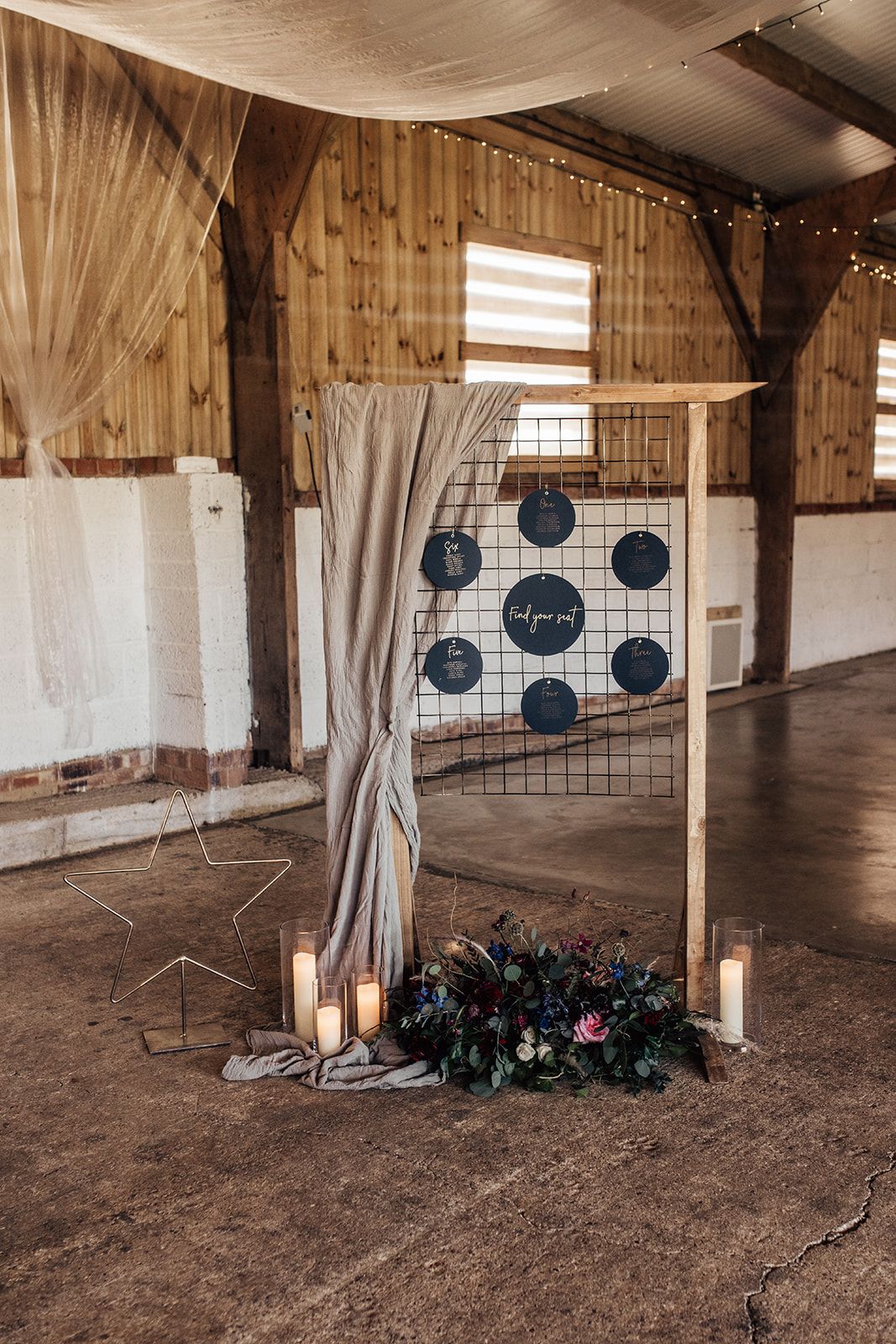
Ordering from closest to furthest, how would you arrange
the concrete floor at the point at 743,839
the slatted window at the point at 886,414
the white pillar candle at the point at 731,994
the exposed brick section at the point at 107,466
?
the white pillar candle at the point at 731,994, the concrete floor at the point at 743,839, the exposed brick section at the point at 107,466, the slatted window at the point at 886,414

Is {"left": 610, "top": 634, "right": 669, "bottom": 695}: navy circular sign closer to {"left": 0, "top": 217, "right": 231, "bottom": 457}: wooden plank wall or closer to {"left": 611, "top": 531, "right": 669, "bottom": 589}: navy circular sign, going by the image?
{"left": 611, "top": 531, "right": 669, "bottom": 589}: navy circular sign

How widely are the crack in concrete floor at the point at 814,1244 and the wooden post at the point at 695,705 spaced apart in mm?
763

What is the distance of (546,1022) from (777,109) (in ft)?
21.2

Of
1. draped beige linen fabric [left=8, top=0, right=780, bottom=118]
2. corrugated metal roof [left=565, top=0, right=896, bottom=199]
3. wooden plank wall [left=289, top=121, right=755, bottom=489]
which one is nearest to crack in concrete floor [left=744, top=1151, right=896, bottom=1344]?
draped beige linen fabric [left=8, top=0, right=780, bottom=118]

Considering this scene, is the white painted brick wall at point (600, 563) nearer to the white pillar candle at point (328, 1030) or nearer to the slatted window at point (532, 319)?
the slatted window at point (532, 319)

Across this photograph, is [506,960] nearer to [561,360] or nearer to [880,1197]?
[880,1197]

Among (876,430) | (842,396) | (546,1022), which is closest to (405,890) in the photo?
(546,1022)

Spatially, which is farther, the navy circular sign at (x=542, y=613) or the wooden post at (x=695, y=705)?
the navy circular sign at (x=542, y=613)

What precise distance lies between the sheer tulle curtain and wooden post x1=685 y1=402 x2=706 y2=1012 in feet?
9.05

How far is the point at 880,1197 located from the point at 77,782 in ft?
13.1

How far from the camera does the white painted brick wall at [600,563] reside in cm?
624

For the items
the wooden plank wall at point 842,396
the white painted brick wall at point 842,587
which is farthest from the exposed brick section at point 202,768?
the wooden plank wall at point 842,396

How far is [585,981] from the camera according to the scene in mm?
3068

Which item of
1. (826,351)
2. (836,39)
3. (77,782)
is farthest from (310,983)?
(826,351)
